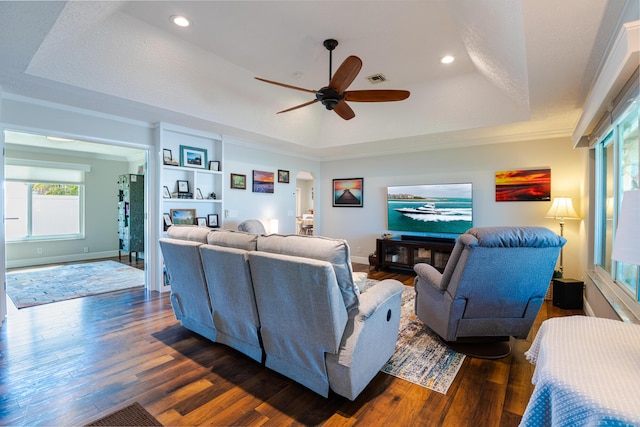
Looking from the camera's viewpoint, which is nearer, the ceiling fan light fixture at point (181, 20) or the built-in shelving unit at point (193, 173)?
the ceiling fan light fixture at point (181, 20)

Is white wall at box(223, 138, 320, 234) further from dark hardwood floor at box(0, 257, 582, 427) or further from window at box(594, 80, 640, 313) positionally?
window at box(594, 80, 640, 313)

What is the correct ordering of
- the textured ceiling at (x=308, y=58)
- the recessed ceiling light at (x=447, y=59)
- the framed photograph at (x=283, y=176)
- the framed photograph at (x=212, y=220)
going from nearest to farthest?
the textured ceiling at (x=308, y=58), the recessed ceiling light at (x=447, y=59), the framed photograph at (x=212, y=220), the framed photograph at (x=283, y=176)

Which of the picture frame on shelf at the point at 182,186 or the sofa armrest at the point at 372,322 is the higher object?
the picture frame on shelf at the point at 182,186

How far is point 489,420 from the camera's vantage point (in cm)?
178

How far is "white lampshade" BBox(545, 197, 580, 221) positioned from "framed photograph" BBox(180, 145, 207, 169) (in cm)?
533

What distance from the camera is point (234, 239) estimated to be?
7.70 feet

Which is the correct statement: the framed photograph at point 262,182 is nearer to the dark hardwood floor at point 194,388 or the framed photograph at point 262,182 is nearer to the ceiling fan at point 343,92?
the ceiling fan at point 343,92

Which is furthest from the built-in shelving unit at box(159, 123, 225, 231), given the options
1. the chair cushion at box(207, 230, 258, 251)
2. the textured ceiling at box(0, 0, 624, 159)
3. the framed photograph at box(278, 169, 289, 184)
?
the chair cushion at box(207, 230, 258, 251)

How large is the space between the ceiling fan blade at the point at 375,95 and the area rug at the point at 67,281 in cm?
426

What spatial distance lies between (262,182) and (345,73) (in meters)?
3.58

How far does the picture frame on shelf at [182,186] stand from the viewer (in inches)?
184

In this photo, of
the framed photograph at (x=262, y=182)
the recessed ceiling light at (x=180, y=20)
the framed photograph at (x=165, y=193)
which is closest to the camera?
the recessed ceiling light at (x=180, y=20)

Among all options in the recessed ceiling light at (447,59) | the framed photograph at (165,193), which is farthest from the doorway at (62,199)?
the recessed ceiling light at (447,59)

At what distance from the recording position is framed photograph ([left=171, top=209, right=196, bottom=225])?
4.55 meters
